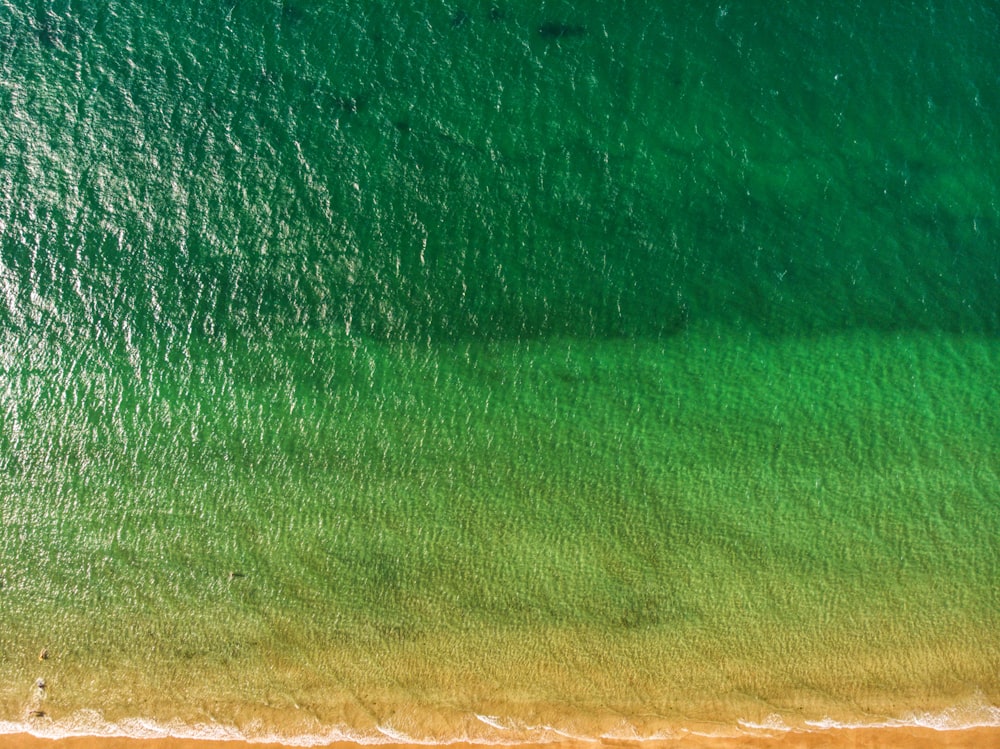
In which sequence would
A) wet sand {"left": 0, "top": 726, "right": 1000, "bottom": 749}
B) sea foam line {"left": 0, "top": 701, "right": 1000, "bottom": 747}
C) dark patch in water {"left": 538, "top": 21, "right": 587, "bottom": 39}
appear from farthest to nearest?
1. dark patch in water {"left": 538, "top": 21, "right": 587, "bottom": 39}
2. sea foam line {"left": 0, "top": 701, "right": 1000, "bottom": 747}
3. wet sand {"left": 0, "top": 726, "right": 1000, "bottom": 749}

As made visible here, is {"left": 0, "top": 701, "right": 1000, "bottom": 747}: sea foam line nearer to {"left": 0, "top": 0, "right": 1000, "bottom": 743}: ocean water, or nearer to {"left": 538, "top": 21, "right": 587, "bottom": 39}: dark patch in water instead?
{"left": 0, "top": 0, "right": 1000, "bottom": 743}: ocean water

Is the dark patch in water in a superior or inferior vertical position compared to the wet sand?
superior

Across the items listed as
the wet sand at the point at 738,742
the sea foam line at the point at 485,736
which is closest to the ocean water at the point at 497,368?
the sea foam line at the point at 485,736

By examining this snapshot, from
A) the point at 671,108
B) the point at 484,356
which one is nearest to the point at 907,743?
the point at 484,356

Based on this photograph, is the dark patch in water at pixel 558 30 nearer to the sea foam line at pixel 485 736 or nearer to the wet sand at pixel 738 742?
the sea foam line at pixel 485 736

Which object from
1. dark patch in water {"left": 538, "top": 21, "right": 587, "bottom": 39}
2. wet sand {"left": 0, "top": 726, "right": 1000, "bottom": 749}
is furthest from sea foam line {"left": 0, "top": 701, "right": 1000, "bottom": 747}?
dark patch in water {"left": 538, "top": 21, "right": 587, "bottom": 39}

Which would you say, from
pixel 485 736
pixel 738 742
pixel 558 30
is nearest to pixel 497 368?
pixel 485 736

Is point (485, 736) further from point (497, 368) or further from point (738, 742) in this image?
point (497, 368)

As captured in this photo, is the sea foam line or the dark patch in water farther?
the dark patch in water
